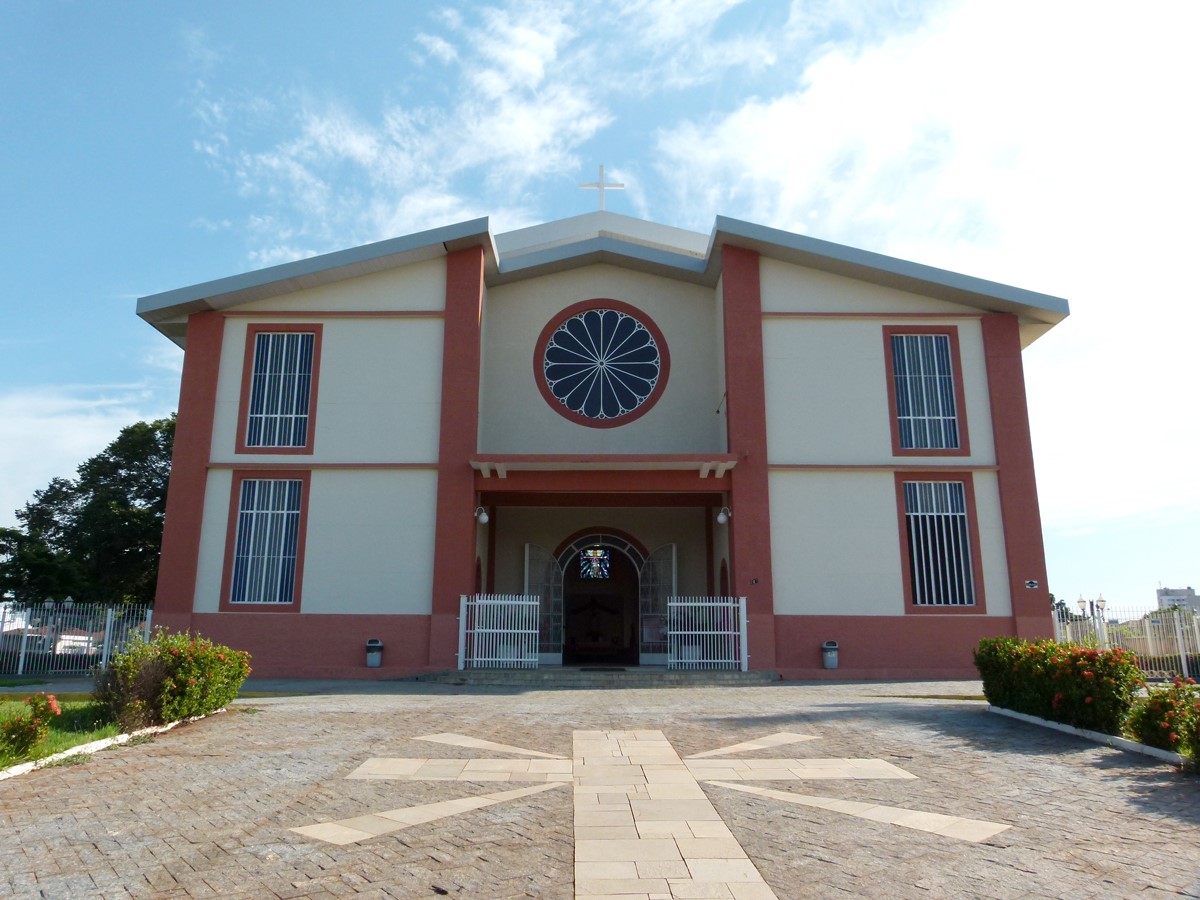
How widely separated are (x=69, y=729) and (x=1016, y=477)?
15.9 meters

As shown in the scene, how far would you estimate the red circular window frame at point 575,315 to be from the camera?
19.3 meters

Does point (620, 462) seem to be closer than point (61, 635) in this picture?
Yes

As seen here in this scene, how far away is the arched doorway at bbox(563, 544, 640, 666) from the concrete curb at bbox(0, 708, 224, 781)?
452 inches

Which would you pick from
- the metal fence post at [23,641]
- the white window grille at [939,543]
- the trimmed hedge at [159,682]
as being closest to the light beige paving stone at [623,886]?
the trimmed hedge at [159,682]

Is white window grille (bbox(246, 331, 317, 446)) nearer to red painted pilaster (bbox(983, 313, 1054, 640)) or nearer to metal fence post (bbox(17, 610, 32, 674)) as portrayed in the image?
metal fence post (bbox(17, 610, 32, 674))

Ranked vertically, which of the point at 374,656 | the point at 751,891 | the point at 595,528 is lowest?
the point at 751,891

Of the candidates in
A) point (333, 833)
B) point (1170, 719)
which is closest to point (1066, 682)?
point (1170, 719)

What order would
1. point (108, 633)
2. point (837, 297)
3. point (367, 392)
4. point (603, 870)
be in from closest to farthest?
1. point (603, 870)
2. point (367, 392)
3. point (837, 297)
4. point (108, 633)

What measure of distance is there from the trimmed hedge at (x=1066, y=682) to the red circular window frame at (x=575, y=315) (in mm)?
10250

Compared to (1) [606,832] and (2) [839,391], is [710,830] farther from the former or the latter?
(2) [839,391]

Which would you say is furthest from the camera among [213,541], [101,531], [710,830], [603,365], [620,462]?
[101,531]

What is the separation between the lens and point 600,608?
73.7 ft

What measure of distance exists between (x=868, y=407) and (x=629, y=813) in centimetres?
1329

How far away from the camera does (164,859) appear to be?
4715 millimetres
